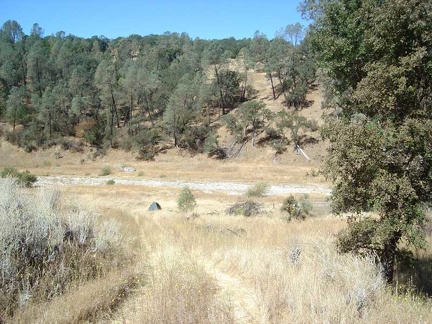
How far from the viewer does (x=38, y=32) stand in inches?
5364

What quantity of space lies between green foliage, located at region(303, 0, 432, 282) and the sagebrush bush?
525 cm

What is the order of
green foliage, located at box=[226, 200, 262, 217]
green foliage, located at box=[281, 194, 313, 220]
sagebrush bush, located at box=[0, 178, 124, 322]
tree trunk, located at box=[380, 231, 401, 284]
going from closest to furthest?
sagebrush bush, located at box=[0, 178, 124, 322] → tree trunk, located at box=[380, 231, 401, 284] → green foliage, located at box=[281, 194, 313, 220] → green foliage, located at box=[226, 200, 262, 217]

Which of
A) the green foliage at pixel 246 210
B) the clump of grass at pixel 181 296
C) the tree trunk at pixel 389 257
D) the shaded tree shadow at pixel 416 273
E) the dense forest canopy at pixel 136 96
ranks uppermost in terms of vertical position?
the dense forest canopy at pixel 136 96

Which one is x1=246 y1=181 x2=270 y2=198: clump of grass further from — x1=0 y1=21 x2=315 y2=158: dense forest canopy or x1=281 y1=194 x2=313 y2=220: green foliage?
x1=0 y1=21 x2=315 y2=158: dense forest canopy

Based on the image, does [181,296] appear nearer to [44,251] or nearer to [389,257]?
[44,251]

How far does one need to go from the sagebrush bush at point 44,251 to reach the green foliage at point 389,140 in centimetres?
525

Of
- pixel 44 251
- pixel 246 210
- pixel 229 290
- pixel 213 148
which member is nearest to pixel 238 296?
pixel 229 290

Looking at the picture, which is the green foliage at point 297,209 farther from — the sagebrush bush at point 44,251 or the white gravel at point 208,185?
the white gravel at point 208,185

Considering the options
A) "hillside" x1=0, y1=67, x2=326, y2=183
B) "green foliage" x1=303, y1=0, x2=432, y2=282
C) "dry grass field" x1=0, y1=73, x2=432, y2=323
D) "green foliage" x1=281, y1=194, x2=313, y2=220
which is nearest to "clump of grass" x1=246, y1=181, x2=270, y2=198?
"hillside" x1=0, y1=67, x2=326, y2=183

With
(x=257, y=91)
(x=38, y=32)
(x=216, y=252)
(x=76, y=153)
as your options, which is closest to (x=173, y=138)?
(x=76, y=153)

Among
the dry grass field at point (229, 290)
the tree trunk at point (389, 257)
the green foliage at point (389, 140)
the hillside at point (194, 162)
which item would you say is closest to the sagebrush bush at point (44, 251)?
the dry grass field at point (229, 290)

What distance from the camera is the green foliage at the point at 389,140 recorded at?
6891 mm

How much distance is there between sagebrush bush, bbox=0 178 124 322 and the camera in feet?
18.3

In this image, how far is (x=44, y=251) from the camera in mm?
6508
